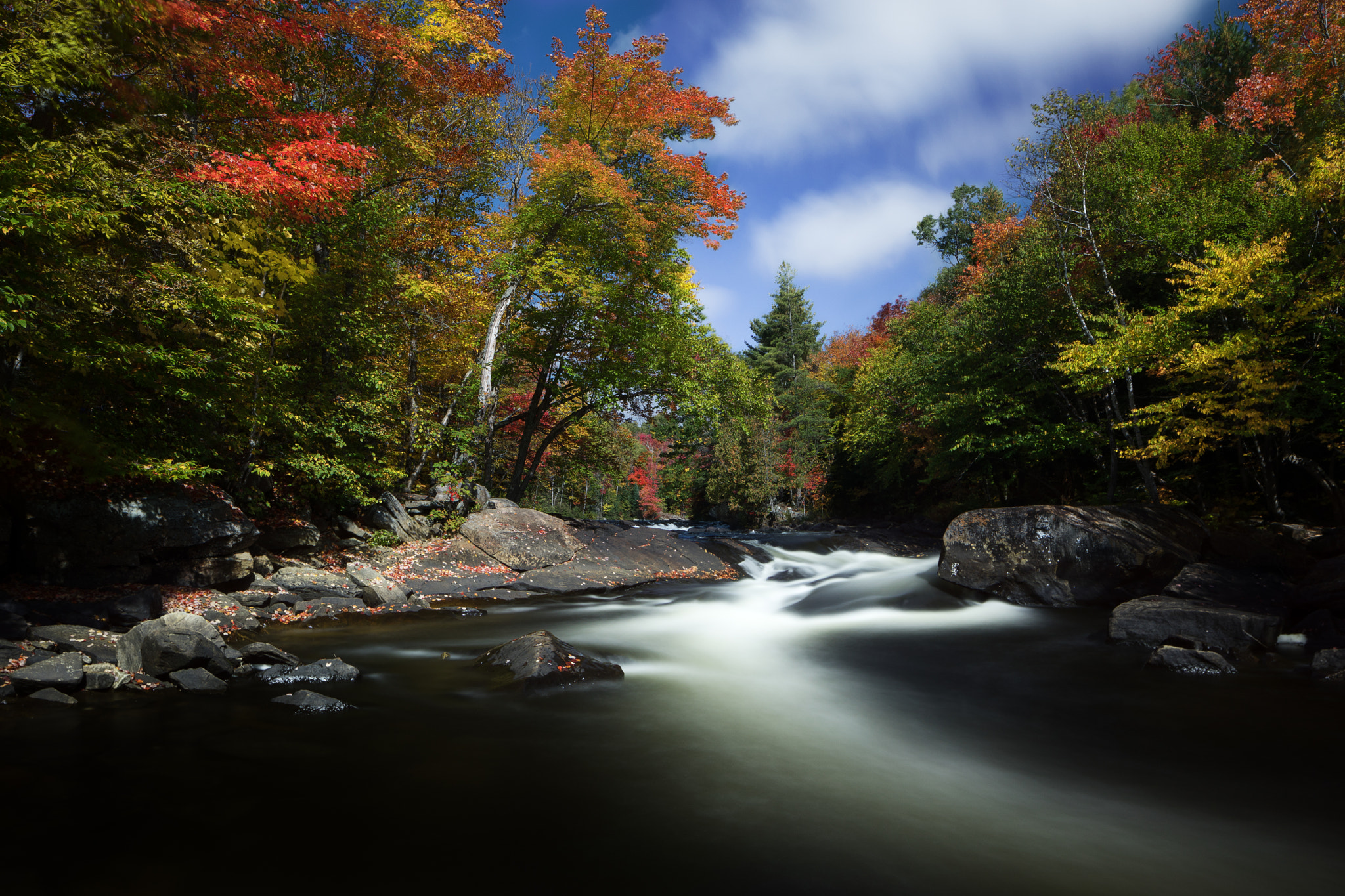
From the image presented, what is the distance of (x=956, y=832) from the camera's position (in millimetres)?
3646

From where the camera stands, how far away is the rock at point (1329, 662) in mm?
6098

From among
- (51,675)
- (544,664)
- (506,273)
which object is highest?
(506,273)

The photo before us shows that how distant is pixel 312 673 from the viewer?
20.1 ft

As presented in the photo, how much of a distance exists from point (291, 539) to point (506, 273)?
7973mm

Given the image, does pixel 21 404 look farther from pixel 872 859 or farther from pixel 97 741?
pixel 872 859

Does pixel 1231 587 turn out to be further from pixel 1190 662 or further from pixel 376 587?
pixel 376 587

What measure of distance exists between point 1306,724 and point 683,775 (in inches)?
210

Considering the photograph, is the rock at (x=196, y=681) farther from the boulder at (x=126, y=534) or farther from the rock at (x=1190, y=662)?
the rock at (x=1190, y=662)

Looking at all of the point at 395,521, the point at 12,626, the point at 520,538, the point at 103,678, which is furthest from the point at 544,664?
the point at 395,521

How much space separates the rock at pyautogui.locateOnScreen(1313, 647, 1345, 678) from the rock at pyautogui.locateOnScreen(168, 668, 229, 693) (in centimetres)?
1084

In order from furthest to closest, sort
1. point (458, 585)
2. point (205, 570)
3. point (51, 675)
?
point (458, 585)
point (205, 570)
point (51, 675)

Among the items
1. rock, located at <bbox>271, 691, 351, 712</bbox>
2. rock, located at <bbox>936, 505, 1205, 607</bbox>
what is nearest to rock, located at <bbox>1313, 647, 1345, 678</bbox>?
rock, located at <bbox>936, 505, 1205, 607</bbox>

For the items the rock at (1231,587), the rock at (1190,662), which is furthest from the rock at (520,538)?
the rock at (1231,587)

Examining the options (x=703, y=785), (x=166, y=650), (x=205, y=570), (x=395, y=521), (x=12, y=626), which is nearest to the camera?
(x=703, y=785)
